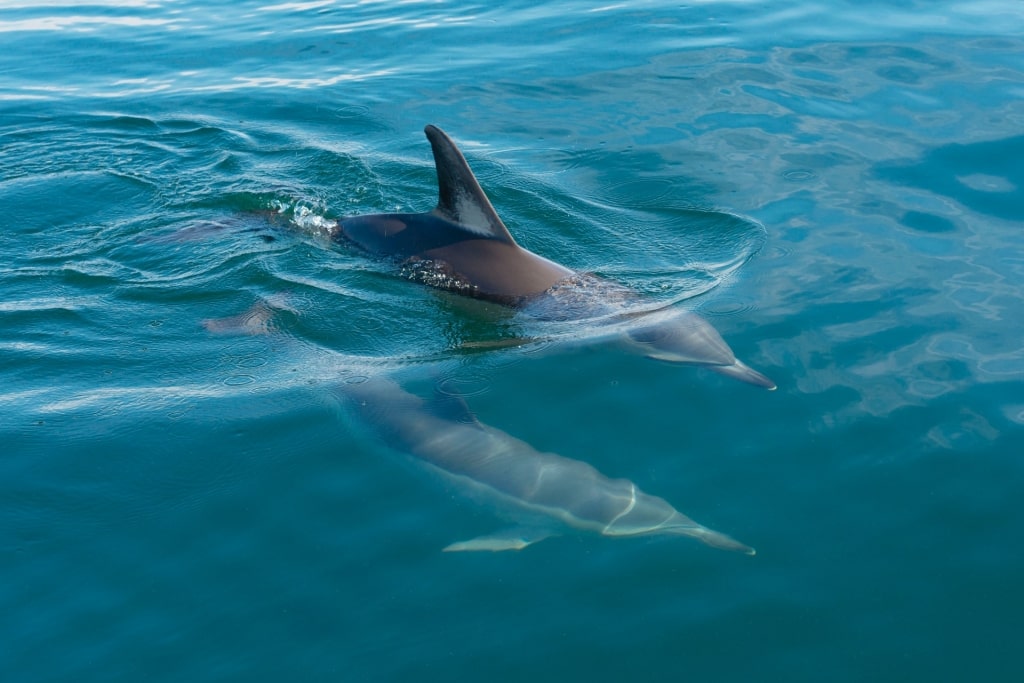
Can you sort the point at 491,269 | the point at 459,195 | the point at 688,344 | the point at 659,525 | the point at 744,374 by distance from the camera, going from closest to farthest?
the point at 659,525, the point at 744,374, the point at 688,344, the point at 459,195, the point at 491,269

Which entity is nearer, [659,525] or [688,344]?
[659,525]

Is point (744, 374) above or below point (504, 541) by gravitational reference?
above

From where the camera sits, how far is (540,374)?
28.0ft

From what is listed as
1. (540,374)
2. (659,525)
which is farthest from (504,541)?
(540,374)

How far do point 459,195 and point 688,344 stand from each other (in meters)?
2.75

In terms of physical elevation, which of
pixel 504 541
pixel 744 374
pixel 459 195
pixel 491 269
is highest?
pixel 459 195

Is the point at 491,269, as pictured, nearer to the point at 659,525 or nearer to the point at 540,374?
the point at 540,374

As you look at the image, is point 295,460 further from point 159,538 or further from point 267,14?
point 267,14

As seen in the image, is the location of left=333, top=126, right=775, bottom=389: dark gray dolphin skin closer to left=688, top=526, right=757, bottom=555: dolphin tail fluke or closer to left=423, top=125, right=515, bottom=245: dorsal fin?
left=423, top=125, right=515, bottom=245: dorsal fin

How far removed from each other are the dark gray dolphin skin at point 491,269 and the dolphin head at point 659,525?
2293 millimetres

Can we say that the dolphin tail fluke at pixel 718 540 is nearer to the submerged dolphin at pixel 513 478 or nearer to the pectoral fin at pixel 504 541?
the submerged dolphin at pixel 513 478

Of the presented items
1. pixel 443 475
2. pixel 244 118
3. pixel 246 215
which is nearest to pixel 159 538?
pixel 443 475

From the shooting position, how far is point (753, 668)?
5.47 meters

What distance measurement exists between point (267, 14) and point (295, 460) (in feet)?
61.3
